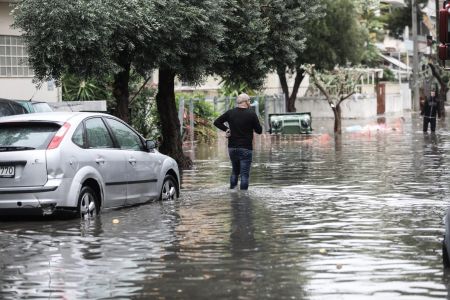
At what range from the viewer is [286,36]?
74.3ft

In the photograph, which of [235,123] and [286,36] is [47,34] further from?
[286,36]

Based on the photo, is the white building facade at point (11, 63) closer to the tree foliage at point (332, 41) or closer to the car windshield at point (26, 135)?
the car windshield at point (26, 135)

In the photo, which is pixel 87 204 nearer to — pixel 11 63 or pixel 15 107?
pixel 15 107

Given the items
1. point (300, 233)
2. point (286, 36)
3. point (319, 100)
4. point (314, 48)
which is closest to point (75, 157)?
point (300, 233)

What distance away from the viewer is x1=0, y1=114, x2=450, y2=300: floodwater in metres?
8.27

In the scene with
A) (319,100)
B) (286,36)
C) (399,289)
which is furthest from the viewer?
(319,100)

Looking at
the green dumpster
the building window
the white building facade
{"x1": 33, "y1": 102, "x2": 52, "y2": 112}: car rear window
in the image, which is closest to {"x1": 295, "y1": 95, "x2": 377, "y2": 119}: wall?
the green dumpster

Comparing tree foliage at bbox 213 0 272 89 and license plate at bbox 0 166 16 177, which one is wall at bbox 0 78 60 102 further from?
license plate at bbox 0 166 16 177

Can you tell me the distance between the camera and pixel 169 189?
15.3m

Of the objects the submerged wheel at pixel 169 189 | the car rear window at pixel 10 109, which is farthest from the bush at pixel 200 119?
the submerged wheel at pixel 169 189

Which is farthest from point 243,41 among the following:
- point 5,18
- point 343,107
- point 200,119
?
point 343,107

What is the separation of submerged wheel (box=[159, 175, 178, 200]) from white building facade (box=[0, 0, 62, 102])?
12.1 metres

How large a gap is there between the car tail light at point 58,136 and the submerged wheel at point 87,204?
664mm

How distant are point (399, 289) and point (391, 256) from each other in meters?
1.67
